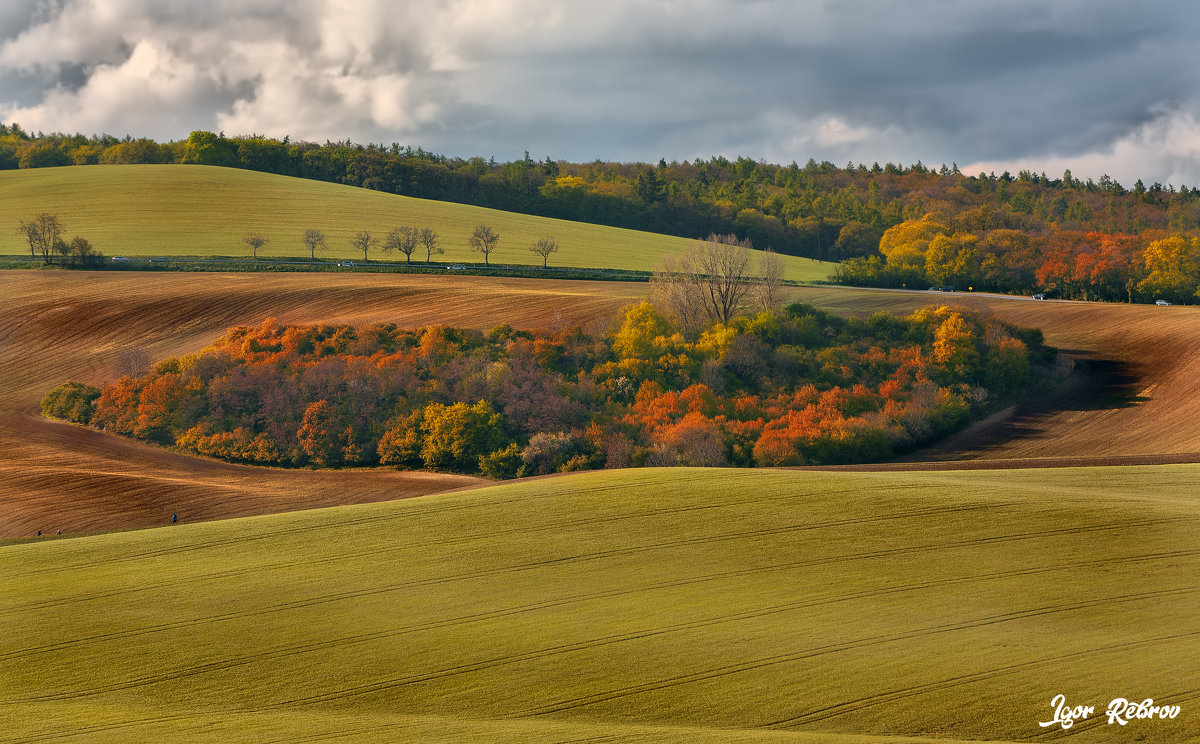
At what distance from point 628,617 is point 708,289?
47116 mm

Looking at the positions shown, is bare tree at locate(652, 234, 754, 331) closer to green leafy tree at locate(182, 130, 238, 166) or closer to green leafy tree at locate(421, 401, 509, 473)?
green leafy tree at locate(421, 401, 509, 473)

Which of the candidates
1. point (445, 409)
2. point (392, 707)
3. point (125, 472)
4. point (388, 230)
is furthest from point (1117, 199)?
point (392, 707)

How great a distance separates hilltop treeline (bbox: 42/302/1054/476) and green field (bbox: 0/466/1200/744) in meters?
18.8

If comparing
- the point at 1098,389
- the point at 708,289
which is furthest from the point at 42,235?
the point at 1098,389

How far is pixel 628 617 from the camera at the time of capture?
20781 mm

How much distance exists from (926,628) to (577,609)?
7318 mm

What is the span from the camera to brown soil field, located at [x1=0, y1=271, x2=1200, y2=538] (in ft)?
137

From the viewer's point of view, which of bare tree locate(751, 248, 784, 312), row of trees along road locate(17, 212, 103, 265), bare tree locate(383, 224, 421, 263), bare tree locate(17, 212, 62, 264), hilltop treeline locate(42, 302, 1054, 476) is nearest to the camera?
hilltop treeline locate(42, 302, 1054, 476)

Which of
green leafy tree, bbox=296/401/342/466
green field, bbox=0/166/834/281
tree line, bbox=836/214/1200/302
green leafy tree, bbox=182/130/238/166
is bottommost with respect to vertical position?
green leafy tree, bbox=296/401/342/466

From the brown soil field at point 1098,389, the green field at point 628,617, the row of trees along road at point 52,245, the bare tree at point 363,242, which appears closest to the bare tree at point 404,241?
the bare tree at point 363,242

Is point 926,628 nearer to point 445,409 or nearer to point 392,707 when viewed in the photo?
point 392,707

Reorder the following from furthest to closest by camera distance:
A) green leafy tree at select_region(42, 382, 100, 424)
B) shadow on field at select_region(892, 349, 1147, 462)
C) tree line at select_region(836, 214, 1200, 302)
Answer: tree line at select_region(836, 214, 1200, 302) → green leafy tree at select_region(42, 382, 100, 424) → shadow on field at select_region(892, 349, 1147, 462)

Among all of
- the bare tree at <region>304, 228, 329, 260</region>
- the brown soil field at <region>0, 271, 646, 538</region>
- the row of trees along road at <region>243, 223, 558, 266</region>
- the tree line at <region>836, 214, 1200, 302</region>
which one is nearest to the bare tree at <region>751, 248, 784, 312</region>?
the brown soil field at <region>0, 271, 646, 538</region>

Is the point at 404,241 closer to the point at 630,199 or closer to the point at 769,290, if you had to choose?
the point at 769,290
